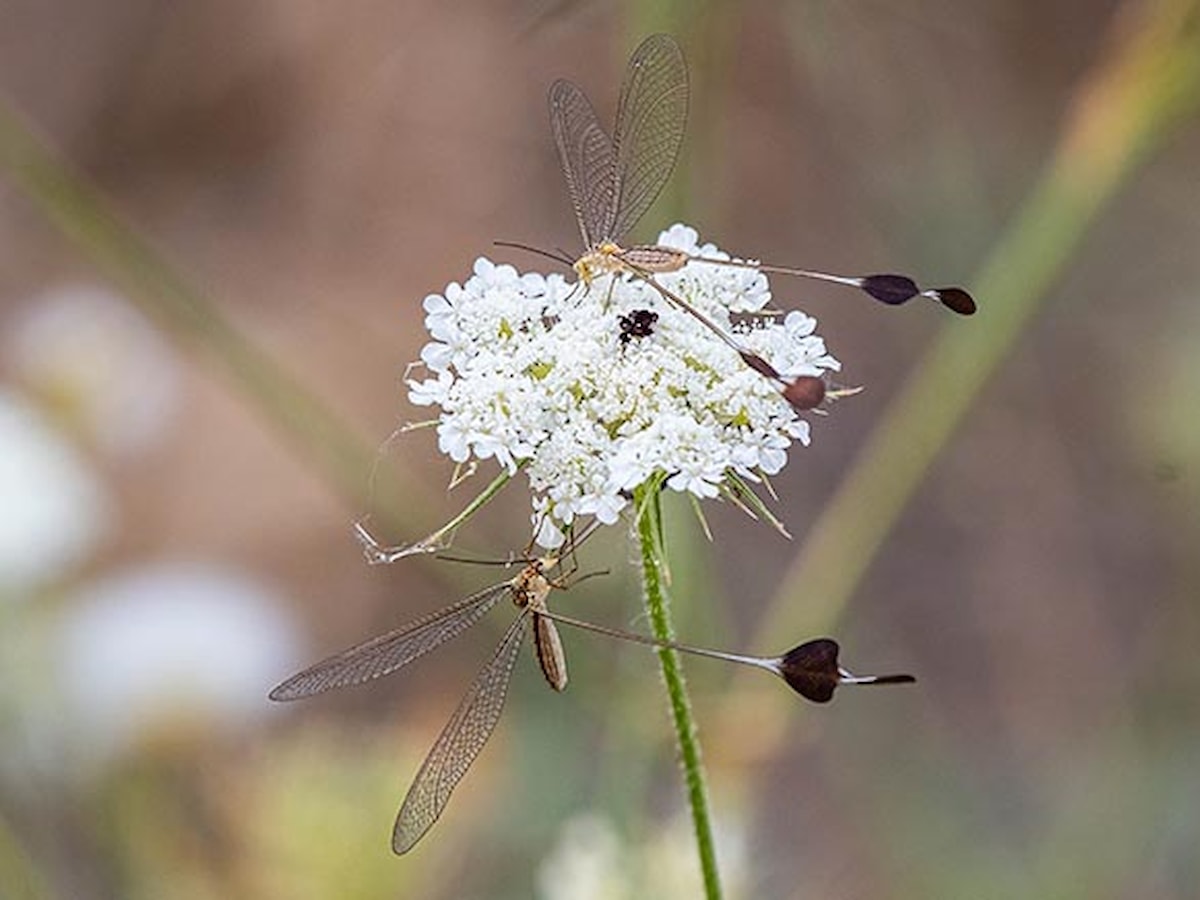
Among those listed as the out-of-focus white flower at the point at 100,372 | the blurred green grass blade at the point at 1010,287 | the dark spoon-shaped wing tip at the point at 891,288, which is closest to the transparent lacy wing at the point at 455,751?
the dark spoon-shaped wing tip at the point at 891,288

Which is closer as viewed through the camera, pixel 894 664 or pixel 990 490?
pixel 894 664

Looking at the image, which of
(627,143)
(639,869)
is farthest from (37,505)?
(627,143)

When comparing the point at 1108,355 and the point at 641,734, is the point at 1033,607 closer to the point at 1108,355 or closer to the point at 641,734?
the point at 1108,355

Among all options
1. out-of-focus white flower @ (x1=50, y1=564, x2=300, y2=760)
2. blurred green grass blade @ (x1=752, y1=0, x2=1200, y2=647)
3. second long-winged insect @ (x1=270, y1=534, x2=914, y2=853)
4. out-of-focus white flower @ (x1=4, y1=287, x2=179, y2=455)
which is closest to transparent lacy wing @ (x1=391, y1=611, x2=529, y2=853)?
second long-winged insect @ (x1=270, y1=534, x2=914, y2=853)

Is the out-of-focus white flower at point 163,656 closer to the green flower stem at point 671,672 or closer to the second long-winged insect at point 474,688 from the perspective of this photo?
the second long-winged insect at point 474,688

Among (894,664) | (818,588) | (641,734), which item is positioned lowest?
(894,664)

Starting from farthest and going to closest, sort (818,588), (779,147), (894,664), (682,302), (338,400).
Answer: (779,147)
(338,400)
(894,664)
(818,588)
(682,302)

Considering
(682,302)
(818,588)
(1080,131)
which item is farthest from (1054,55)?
(682,302)
